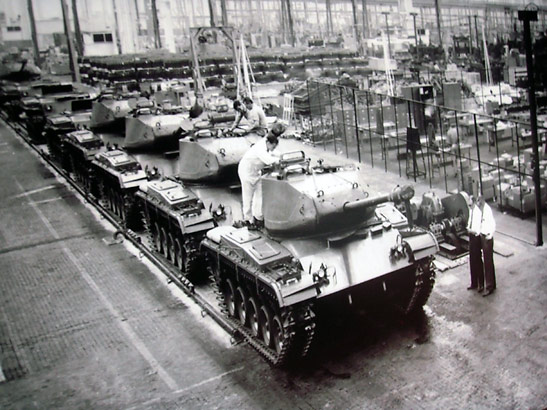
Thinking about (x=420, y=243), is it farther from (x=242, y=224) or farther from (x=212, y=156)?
(x=212, y=156)

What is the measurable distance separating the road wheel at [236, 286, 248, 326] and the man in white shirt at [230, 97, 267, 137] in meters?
4.30

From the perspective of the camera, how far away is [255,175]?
988 centimetres

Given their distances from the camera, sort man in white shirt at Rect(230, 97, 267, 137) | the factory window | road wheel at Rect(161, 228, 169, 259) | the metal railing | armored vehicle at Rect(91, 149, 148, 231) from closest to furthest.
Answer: road wheel at Rect(161, 228, 169, 259)
man in white shirt at Rect(230, 97, 267, 137)
armored vehicle at Rect(91, 149, 148, 231)
the metal railing
the factory window

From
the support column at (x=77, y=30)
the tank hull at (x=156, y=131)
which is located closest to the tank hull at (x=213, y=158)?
the tank hull at (x=156, y=131)

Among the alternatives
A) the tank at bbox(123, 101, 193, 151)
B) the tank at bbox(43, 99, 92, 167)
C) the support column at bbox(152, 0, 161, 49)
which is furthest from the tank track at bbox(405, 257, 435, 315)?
the support column at bbox(152, 0, 161, 49)

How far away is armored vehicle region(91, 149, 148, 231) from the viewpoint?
44.8 ft

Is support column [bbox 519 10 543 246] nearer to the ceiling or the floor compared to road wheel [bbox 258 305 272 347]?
nearer to the ceiling

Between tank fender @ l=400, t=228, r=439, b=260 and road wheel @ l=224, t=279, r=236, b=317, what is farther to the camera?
road wheel @ l=224, t=279, r=236, b=317

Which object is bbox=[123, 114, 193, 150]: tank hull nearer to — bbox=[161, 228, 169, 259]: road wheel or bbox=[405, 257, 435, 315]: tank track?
bbox=[161, 228, 169, 259]: road wheel

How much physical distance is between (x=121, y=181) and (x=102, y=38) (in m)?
27.3

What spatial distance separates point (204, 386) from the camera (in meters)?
7.98

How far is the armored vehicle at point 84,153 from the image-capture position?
16344 mm

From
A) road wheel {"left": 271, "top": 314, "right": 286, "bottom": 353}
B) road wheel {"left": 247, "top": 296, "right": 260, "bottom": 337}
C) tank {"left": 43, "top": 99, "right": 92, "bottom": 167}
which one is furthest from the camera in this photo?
tank {"left": 43, "top": 99, "right": 92, "bottom": 167}

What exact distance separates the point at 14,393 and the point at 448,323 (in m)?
5.90
